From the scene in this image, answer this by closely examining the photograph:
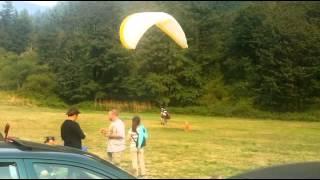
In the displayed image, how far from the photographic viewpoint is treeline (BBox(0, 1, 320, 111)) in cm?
2159

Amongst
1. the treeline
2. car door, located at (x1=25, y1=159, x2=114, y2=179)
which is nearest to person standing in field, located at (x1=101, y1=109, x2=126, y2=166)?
car door, located at (x1=25, y1=159, x2=114, y2=179)

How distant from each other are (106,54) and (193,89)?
14.4 feet

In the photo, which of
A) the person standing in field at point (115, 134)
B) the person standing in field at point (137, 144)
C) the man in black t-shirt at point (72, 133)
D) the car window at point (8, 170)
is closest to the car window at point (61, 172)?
the car window at point (8, 170)

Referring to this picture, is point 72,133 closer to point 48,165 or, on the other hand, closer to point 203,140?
point 48,165

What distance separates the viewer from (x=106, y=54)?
1037 inches

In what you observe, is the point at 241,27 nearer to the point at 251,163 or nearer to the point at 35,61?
the point at 35,61

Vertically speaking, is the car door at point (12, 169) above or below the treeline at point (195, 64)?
below

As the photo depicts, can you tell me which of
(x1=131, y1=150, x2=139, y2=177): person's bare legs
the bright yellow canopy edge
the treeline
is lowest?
(x1=131, y1=150, x2=139, y2=177): person's bare legs

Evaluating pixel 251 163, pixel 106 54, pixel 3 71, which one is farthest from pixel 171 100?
pixel 251 163

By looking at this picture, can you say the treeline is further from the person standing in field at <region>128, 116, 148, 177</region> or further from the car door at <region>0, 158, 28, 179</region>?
the car door at <region>0, 158, 28, 179</region>

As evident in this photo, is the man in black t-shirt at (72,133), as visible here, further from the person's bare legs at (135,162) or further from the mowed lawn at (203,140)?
the mowed lawn at (203,140)

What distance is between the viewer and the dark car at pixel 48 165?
3062mm

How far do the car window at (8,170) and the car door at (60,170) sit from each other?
0.07 metres

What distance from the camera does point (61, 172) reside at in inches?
124
